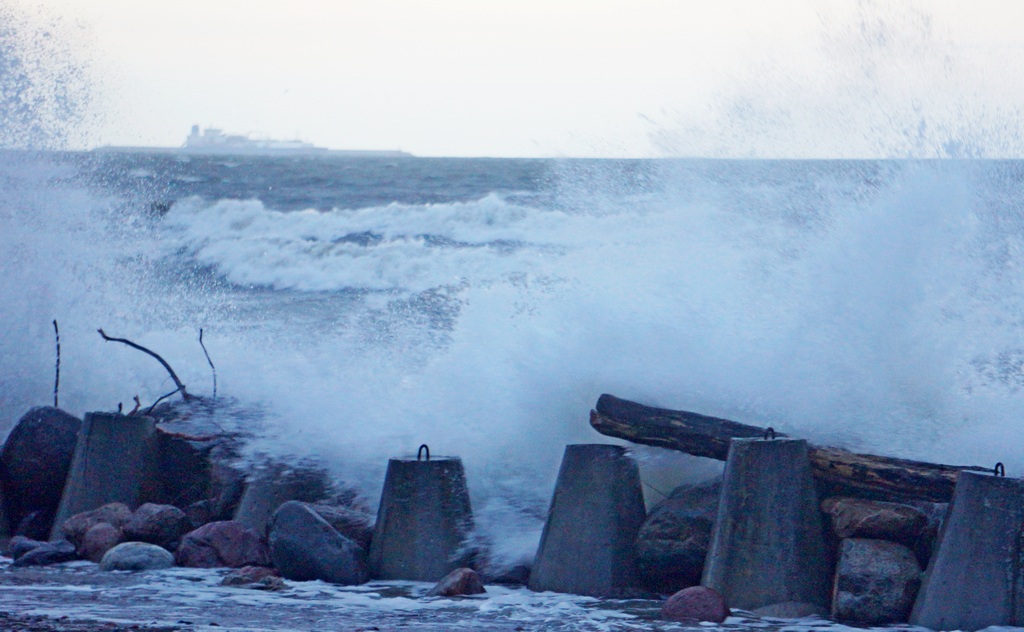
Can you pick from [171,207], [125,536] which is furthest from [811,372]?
[171,207]

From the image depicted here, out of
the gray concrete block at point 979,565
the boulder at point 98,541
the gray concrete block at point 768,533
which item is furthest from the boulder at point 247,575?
the gray concrete block at point 979,565

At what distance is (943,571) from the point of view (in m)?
4.67

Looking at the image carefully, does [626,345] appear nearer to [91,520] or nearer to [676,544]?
[676,544]

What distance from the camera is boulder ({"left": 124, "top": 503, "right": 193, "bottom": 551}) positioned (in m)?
6.11

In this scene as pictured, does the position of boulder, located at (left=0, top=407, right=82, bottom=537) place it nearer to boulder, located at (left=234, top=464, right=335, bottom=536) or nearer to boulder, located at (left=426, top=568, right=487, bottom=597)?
boulder, located at (left=234, top=464, right=335, bottom=536)

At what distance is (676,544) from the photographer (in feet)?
17.4

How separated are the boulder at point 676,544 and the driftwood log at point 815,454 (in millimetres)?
268

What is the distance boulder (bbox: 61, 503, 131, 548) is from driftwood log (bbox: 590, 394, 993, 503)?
8.74ft

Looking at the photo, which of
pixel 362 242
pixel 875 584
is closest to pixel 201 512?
pixel 875 584

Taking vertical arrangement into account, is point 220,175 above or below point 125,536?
above

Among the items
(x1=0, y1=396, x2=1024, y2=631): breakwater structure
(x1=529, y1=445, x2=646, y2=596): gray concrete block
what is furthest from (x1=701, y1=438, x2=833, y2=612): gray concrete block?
(x1=529, y1=445, x2=646, y2=596): gray concrete block

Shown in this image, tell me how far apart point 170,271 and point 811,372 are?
18080mm

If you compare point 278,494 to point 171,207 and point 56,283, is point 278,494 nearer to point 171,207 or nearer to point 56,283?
point 56,283

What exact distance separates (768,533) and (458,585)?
55.6 inches
